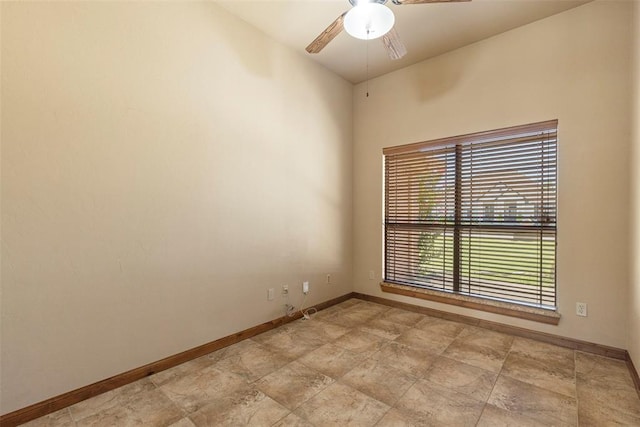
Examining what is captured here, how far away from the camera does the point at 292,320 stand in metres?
3.20

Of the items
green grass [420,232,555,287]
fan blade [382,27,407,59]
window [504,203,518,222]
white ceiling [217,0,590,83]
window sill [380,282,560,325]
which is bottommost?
window sill [380,282,560,325]

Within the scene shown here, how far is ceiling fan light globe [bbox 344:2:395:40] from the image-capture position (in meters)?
1.78

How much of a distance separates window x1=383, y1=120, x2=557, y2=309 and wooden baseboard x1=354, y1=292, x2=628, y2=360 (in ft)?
0.85

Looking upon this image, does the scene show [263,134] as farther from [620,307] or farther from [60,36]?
[620,307]

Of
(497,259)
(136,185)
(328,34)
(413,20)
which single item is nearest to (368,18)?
(328,34)

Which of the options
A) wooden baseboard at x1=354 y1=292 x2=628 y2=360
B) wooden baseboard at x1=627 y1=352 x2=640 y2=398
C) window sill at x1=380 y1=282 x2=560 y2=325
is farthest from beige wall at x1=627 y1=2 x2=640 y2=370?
window sill at x1=380 y1=282 x2=560 y2=325

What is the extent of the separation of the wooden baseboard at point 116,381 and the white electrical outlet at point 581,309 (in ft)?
9.18

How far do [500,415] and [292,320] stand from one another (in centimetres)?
202

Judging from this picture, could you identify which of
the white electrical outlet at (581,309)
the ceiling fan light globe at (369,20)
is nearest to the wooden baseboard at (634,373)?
the white electrical outlet at (581,309)

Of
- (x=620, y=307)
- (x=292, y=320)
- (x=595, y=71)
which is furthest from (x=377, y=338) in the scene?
(x=595, y=71)

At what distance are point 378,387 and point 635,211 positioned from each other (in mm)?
2258

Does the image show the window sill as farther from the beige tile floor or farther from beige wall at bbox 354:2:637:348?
the beige tile floor

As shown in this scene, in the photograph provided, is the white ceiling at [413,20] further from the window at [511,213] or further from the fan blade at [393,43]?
the window at [511,213]

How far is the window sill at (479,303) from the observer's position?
2.68 m
